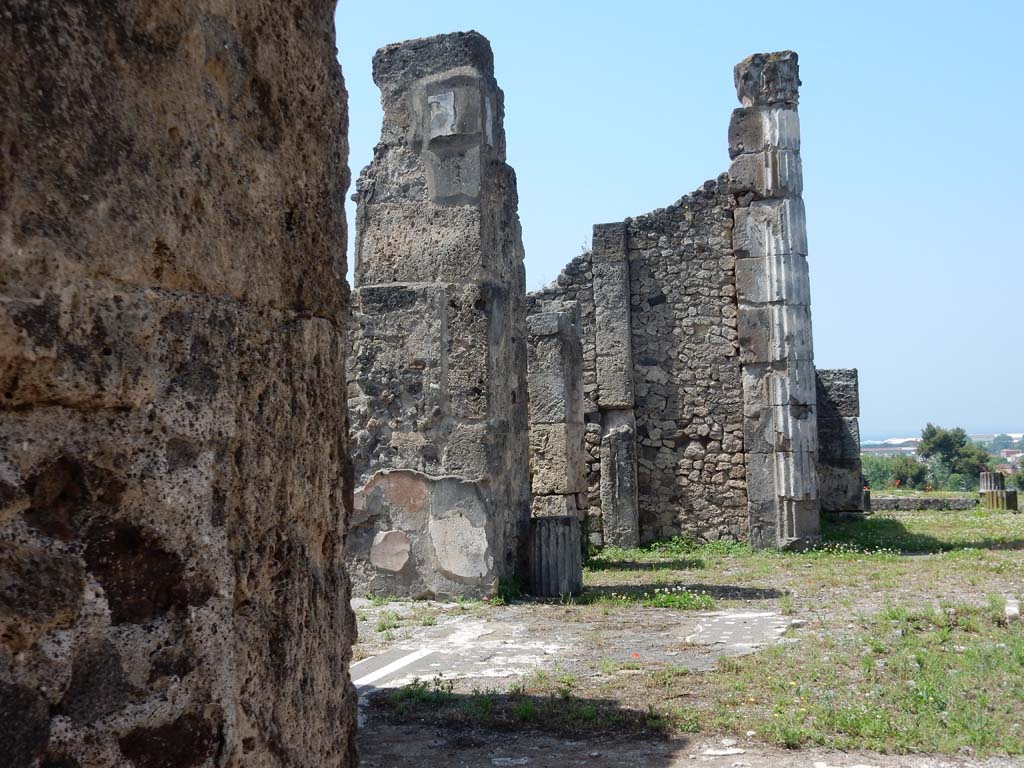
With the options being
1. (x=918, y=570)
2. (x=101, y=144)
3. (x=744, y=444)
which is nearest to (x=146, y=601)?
(x=101, y=144)

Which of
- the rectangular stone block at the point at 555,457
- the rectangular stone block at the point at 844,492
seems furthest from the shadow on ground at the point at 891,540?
the rectangular stone block at the point at 555,457

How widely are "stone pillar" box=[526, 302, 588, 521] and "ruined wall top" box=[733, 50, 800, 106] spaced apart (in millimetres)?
4359

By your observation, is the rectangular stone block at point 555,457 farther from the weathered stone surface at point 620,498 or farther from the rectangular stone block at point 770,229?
the rectangular stone block at point 770,229

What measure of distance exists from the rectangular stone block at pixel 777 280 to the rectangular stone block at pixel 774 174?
82 centimetres

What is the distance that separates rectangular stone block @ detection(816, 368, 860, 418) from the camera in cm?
1480

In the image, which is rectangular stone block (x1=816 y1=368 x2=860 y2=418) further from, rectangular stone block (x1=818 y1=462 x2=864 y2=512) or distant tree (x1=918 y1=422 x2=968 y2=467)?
distant tree (x1=918 y1=422 x2=968 y2=467)

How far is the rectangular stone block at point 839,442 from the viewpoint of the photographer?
47.6 ft

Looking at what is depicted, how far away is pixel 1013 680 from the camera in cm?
472

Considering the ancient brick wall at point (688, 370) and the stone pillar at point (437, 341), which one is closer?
the stone pillar at point (437, 341)

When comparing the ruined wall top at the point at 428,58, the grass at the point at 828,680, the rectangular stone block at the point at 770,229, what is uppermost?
the ruined wall top at the point at 428,58

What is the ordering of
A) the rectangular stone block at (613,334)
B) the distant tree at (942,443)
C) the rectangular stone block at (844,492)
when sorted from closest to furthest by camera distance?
the rectangular stone block at (613,334), the rectangular stone block at (844,492), the distant tree at (942,443)

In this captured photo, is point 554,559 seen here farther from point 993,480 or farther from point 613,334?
point 993,480

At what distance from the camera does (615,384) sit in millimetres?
13422

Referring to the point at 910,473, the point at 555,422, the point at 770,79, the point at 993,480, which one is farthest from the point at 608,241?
the point at 910,473
